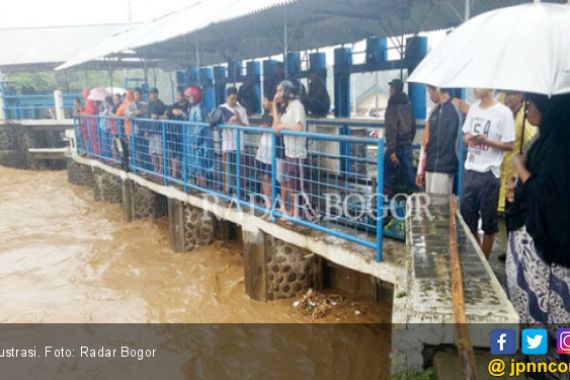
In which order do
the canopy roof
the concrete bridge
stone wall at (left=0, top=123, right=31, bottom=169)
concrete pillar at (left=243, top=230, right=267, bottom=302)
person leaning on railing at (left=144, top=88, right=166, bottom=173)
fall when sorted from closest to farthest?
the concrete bridge
concrete pillar at (left=243, top=230, right=267, bottom=302)
the canopy roof
person leaning on railing at (left=144, top=88, right=166, bottom=173)
stone wall at (left=0, top=123, right=31, bottom=169)

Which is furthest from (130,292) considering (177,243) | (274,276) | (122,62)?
(122,62)

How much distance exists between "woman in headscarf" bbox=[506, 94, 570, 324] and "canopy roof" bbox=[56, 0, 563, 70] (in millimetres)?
3560

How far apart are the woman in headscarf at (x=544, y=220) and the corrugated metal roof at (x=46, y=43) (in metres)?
19.8

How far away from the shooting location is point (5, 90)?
1791 centimetres

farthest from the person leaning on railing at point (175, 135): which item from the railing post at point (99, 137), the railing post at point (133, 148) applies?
the railing post at point (99, 137)

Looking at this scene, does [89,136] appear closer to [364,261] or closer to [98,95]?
[98,95]

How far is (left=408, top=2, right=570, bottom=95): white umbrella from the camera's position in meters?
2.26

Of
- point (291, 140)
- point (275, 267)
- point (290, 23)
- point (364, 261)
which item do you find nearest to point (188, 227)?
point (275, 267)

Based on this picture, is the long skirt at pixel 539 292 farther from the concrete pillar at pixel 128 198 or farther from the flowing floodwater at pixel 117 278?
the concrete pillar at pixel 128 198

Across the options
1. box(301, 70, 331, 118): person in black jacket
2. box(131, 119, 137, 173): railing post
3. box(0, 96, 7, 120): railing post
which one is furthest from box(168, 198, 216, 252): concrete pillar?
box(0, 96, 7, 120): railing post

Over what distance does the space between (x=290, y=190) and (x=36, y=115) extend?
52.9ft

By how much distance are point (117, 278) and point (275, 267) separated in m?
2.95

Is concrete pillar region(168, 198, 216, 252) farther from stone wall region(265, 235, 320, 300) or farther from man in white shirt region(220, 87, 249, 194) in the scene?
stone wall region(265, 235, 320, 300)

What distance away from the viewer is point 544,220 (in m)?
2.46
